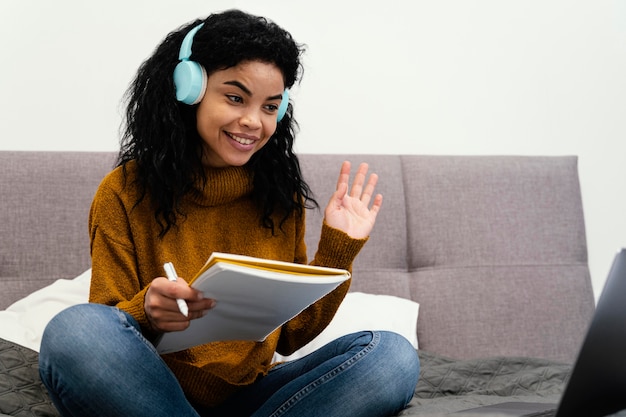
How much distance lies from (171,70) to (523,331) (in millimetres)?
1240

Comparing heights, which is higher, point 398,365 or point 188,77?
point 188,77

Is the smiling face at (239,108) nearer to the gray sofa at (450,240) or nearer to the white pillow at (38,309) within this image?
the white pillow at (38,309)

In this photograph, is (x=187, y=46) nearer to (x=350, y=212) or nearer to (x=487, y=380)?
(x=350, y=212)

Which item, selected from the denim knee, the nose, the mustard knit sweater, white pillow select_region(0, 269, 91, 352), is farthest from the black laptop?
white pillow select_region(0, 269, 91, 352)

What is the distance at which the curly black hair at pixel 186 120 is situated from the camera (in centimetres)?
140

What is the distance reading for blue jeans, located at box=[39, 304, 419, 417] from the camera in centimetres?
112

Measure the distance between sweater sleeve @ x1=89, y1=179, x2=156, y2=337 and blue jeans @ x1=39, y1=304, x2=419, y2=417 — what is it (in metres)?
0.14

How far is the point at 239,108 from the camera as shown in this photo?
1.42 meters

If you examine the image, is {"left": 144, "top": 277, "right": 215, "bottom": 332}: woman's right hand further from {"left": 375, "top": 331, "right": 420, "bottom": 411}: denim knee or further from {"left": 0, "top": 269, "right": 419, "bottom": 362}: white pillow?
{"left": 0, "top": 269, "right": 419, "bottom": 362}: white pillow

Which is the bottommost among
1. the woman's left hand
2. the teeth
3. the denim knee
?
the denim knee

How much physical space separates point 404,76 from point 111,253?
1.41 m

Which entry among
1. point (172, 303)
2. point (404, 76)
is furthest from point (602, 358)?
point (404, 76)

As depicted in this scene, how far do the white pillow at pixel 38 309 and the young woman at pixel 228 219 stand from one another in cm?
40

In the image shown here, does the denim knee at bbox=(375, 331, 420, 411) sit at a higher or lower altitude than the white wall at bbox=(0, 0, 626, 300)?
lower
